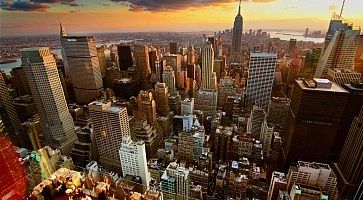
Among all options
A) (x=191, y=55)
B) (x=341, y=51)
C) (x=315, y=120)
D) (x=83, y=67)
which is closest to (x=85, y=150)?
(x=83, y=67)

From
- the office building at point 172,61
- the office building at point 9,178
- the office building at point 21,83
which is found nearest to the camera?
the office building at point 9,178

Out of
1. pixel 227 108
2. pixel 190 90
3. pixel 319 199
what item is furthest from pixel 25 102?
pixel 319 199

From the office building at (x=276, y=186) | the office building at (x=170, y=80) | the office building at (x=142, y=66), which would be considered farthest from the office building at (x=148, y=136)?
the office building at (x=142, y=66)

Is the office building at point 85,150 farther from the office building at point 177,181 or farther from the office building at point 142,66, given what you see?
the office building at point 142,66

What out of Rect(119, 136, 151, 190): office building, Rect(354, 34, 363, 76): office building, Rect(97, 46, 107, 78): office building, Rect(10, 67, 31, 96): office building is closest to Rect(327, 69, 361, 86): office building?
Rect(354, 34, 363, 76): office building

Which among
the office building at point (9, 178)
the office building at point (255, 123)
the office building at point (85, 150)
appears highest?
the office building at point (9, 178)

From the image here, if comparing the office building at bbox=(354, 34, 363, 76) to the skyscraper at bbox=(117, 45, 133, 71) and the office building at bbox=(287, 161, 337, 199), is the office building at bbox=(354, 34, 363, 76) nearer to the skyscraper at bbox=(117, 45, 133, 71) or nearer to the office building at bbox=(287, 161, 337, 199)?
the office building at bbox=(287, 161, 337, 199)
